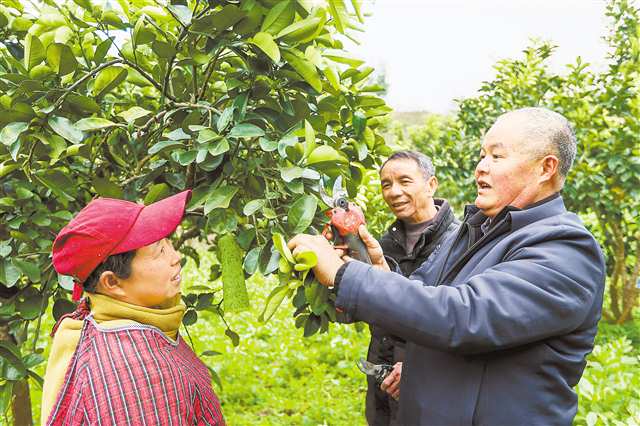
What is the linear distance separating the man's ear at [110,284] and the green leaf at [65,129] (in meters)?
0.39

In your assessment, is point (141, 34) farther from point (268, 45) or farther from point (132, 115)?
point (268, 45)

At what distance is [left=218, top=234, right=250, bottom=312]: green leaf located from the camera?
147 cm

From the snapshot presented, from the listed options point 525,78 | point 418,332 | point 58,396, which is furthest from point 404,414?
point 525,78

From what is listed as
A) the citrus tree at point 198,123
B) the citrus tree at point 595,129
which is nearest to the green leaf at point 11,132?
the citrus tree at point 198,123

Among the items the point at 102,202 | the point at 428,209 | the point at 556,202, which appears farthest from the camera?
the point at 428,209

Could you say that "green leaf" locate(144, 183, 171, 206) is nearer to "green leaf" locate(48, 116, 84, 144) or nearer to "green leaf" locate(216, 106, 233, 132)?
"green leaf" locate(48, 116, 84, 144)

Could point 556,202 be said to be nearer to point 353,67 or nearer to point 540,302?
point 540,302

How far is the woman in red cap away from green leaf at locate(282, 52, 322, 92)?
42cm

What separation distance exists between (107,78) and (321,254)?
→ 2.69 ft

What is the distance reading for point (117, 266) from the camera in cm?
129

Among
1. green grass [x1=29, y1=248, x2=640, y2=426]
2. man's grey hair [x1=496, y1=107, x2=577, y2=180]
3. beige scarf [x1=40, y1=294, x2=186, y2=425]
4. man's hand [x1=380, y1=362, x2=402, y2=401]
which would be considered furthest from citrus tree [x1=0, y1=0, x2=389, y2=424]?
green grass [x1=29, y1=248, x2=640, y2=426]

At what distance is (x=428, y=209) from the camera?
8.54ft

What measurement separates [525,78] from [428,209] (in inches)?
131

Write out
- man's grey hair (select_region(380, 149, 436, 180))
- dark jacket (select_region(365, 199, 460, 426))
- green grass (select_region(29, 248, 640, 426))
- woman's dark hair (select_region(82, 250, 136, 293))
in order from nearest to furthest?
woman's dark hair (select_region(82, 250, 136, 293)) < dark jacket (select_region(365, 199, 460, 426)) < man's grey hair (select_region(380, 149, 436, 180)) < green grass (select_region(29, 248, 640, 426))
